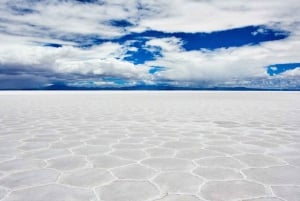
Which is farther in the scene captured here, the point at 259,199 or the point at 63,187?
the point at 63,187

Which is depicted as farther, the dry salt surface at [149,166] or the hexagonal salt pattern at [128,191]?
the dry salt surface at [149,166]

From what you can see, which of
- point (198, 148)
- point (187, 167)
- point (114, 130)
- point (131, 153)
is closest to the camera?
point (187, 167)

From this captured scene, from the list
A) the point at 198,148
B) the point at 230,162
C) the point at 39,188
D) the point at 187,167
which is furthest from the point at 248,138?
the point at 39,188

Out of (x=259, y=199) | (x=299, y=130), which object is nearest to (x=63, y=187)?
(x=259, y=199)

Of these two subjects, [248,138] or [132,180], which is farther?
[248,138]

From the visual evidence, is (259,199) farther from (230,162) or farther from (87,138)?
(87,138)

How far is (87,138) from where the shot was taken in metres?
6.13

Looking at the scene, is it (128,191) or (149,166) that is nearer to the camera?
(128,191)

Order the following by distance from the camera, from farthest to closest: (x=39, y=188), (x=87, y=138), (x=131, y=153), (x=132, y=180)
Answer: (x=87, y=138)
(x=131, y=153)
(x=132, y=180)
(x=39, y=188)

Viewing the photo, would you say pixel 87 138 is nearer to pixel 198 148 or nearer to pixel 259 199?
pixel 198 148

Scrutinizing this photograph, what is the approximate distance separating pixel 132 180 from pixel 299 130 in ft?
18.9

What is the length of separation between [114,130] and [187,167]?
3.64m

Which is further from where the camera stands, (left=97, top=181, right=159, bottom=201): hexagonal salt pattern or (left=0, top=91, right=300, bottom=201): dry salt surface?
(left=0, top=91, right=300, bottom=201): dry salt surface

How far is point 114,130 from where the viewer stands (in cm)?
731
